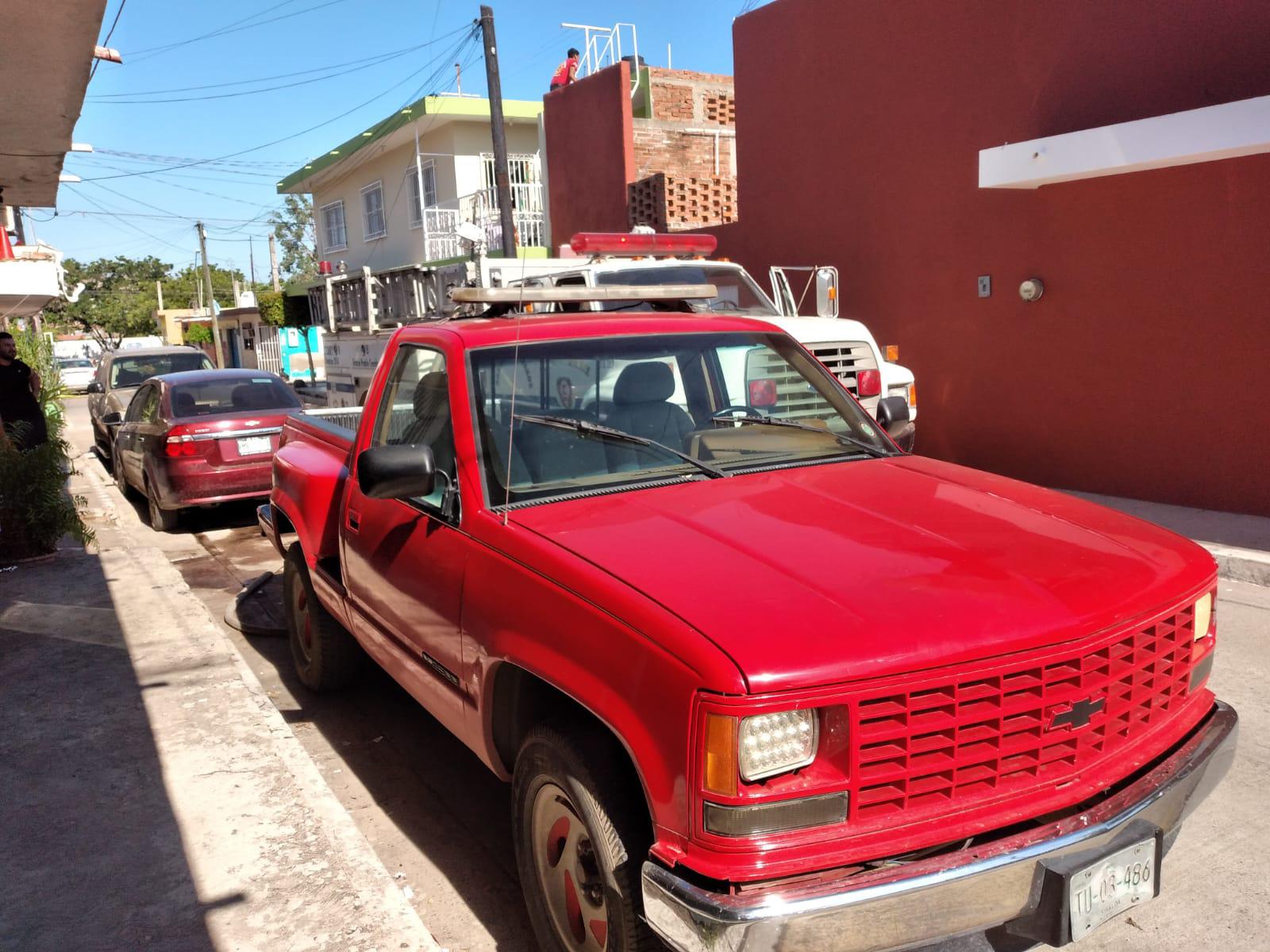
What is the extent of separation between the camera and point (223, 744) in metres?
4.24

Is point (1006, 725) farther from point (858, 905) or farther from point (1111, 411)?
point (1111, 411)

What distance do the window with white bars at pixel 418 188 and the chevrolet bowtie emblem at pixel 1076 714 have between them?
23109 mm

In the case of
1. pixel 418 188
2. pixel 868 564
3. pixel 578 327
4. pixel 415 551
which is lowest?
pixel 415 551

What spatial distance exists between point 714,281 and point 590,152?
8.28 meters

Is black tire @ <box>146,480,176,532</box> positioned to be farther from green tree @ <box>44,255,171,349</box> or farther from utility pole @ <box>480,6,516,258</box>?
green tree @ <box>44,255,171,349</box>

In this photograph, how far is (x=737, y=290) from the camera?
10109 mm

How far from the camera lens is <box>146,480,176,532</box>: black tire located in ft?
32.8

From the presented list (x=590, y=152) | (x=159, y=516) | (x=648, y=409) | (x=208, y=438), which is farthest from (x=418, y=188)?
(x=648, y=409)

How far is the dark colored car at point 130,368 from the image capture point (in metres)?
15.3

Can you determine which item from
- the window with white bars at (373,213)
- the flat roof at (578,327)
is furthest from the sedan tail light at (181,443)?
the window with white bars at (373,213)

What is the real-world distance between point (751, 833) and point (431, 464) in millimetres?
1662

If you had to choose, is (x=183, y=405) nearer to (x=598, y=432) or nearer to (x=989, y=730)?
(x=598, y=432)

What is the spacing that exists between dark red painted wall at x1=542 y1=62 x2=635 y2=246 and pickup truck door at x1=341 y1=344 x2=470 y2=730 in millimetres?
12973

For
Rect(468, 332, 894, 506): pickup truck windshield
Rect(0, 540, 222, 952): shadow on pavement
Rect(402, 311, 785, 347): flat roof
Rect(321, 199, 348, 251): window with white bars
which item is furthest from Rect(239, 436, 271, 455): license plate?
Rect(321, 199, 348, 251): window with white bars
